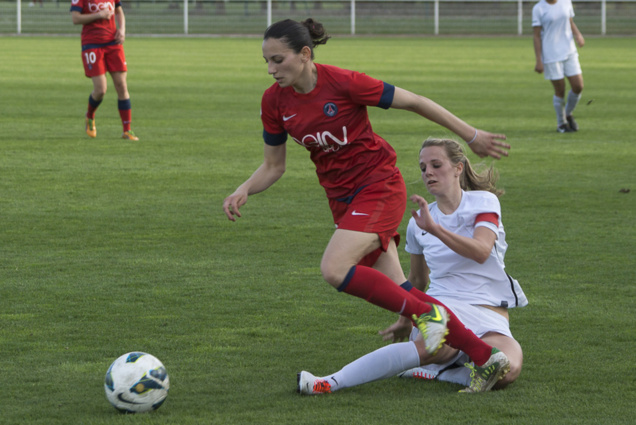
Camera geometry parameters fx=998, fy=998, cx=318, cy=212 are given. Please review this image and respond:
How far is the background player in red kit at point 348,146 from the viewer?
4.19 meters

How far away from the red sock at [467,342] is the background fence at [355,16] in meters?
39.0

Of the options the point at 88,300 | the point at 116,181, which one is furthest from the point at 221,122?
the point at 88,300

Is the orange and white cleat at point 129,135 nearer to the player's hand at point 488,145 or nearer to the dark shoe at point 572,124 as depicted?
the dark shoe at point 572,124

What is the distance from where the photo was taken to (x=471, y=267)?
446 centimetres

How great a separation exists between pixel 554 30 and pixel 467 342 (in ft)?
33.1

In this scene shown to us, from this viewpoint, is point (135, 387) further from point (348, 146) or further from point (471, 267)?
point (471, 267)

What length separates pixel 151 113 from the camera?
15.3 metres

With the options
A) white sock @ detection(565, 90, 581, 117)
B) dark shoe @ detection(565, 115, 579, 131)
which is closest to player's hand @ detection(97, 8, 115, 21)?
white sock @ detection(565, 90, 581, 117)

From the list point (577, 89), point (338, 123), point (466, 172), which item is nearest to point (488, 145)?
point (466, 172)

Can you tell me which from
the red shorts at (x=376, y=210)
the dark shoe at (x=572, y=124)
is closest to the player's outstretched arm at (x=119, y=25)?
the dark shoe at (x=572, y=124)

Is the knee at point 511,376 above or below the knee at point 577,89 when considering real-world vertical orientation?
below

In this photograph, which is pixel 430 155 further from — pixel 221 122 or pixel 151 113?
pixel 151 113

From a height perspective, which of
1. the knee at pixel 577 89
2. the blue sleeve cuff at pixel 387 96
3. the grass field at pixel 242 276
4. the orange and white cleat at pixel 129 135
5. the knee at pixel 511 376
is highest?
the blue sleeve cuff at pixel 387 96

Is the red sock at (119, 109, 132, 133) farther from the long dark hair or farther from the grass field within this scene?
the long dark hair
